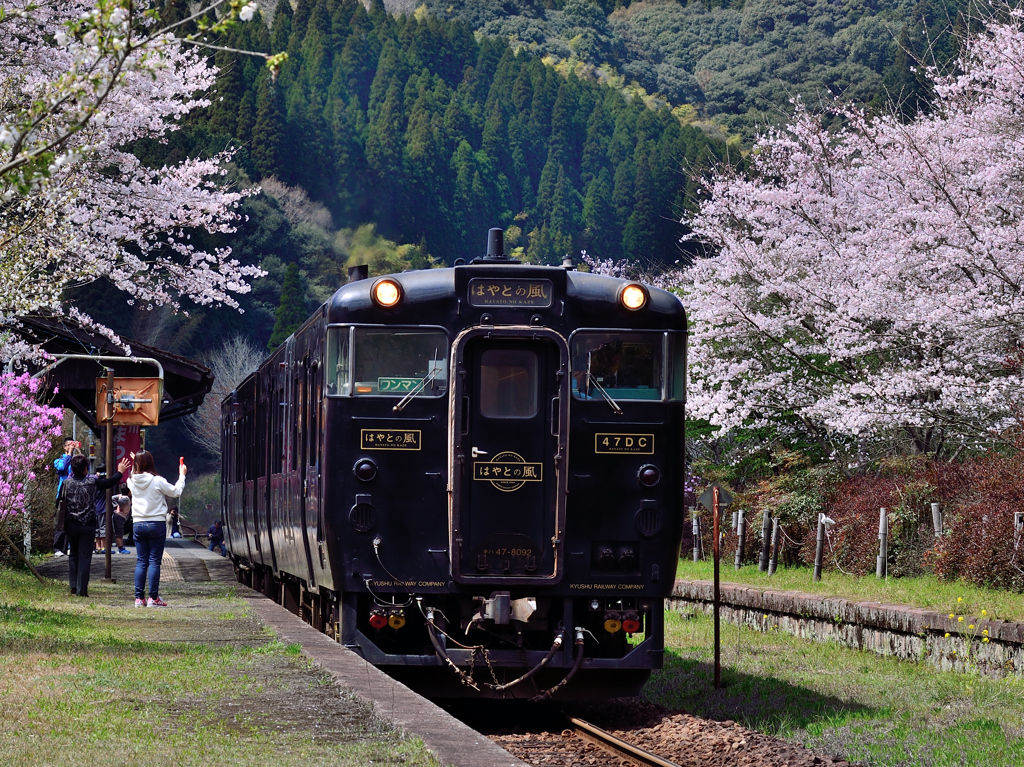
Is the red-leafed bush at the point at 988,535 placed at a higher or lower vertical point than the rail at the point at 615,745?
higher

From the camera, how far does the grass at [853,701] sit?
809cm

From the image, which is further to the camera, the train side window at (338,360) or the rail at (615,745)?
the train side window at (338,360)

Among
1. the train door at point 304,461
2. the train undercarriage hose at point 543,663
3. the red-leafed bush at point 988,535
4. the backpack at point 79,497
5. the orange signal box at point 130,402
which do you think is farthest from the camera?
the orange signal box at point 130,402

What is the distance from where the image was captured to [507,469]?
9.09 meters

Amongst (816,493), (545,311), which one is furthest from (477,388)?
(816,493)

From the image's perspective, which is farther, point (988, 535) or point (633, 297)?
point (988, 535)

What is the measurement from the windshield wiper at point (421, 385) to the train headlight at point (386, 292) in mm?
451

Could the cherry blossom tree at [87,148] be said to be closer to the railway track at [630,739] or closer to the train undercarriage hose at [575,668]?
the railway track at [630,739]

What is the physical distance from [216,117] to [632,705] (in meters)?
61.6

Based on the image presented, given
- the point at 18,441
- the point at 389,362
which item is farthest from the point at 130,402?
the point at 389,362

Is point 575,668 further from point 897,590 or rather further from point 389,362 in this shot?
point 897,590

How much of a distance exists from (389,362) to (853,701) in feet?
13.6

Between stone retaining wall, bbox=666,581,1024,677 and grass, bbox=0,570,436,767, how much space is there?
17.6 feet

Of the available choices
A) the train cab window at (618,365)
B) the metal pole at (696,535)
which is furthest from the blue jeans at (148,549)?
the metal pole at (696,535)
